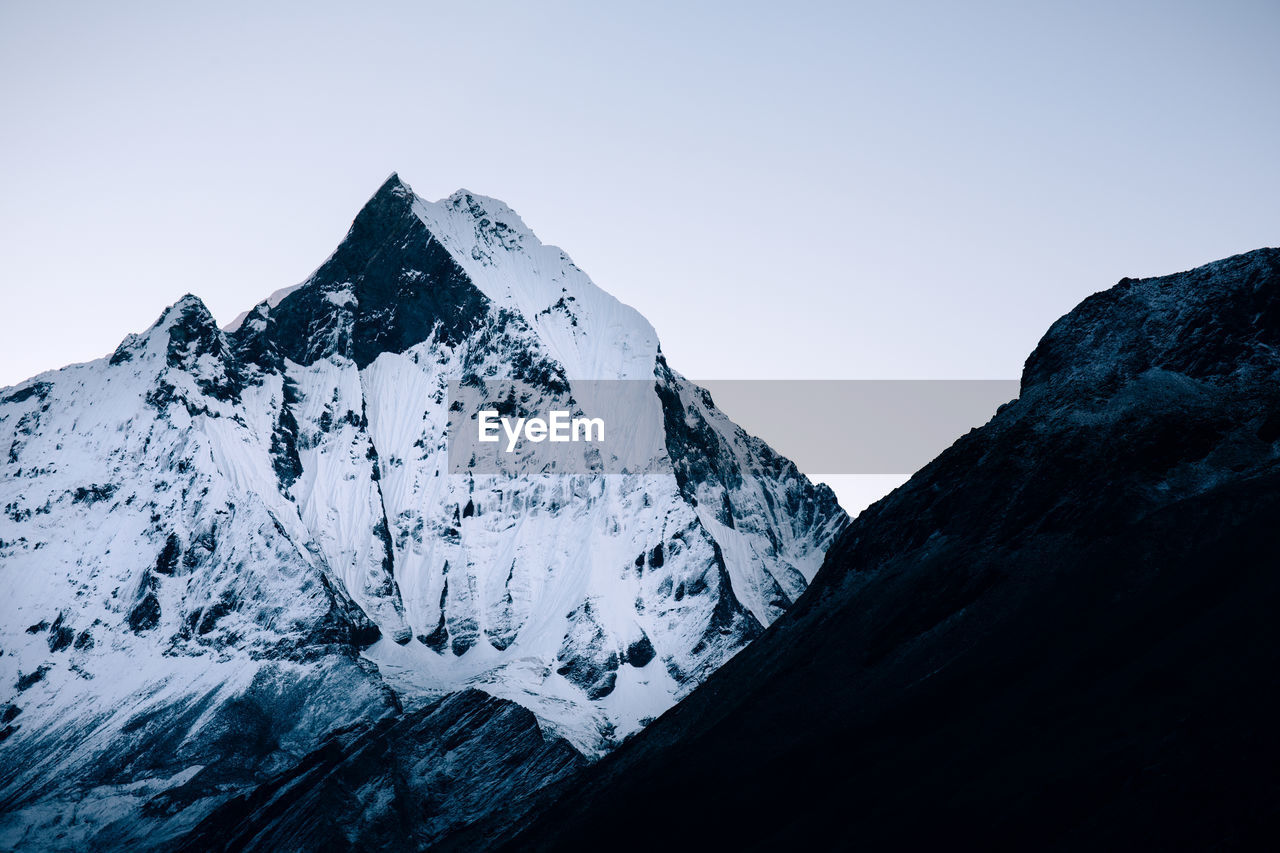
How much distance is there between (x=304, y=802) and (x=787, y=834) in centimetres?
11454

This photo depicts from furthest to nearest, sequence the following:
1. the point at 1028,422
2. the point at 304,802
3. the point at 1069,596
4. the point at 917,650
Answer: the point at 304,802
the point at 1028,422
the point at 917,650
the point at 1069,596

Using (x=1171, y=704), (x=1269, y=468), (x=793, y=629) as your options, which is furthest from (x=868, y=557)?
(x=1171, y=704)

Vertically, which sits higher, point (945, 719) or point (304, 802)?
point (304, 802)

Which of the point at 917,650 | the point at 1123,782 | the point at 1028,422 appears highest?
the point at 1028,422

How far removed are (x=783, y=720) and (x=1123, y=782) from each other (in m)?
43.5

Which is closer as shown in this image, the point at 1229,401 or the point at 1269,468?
the point at 1269,468

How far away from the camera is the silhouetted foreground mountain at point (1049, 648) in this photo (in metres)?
80.2

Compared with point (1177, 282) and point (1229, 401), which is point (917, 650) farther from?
point (1177, 282)

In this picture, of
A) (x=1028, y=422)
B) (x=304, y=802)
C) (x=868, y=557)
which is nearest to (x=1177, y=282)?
(x=1028, y=422)

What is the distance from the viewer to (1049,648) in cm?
10356

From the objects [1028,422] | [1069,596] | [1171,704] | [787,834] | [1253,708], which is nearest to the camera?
[1253,708]

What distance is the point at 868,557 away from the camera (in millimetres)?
139250

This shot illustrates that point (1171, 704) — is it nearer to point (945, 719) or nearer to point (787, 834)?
point (945, 719)

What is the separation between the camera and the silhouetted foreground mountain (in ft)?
263
